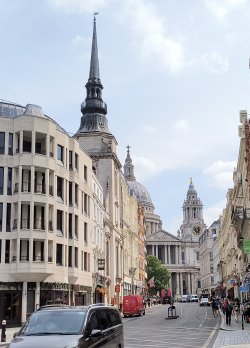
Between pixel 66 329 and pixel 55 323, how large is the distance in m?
0.47

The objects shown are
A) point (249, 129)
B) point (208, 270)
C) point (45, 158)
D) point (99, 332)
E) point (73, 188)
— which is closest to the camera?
point (99, 332)

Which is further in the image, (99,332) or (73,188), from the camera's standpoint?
(73,188)

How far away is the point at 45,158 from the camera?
154 feet

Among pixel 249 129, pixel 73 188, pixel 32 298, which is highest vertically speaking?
pixel 249 129

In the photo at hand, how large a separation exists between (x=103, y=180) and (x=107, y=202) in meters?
3.46

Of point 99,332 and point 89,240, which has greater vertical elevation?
point 89,240

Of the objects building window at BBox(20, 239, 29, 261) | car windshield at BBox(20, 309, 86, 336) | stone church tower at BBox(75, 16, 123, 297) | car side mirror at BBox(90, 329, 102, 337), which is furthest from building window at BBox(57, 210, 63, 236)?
car side mirror at BBox(90, 329, 102, 337)

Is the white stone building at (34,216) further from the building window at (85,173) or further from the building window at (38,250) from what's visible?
the building window at (85,173)

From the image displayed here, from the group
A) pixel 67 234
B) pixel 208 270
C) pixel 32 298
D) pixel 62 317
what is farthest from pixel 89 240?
pixel 208 270

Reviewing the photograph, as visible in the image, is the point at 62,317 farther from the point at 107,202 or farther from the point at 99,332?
the point at 107,202

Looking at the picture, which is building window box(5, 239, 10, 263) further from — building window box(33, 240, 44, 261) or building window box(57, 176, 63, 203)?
building window box(57, 176, 63, 203)

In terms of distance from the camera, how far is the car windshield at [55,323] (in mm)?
12695

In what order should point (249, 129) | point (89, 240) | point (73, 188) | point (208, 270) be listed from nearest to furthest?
point (249, 129) < point (73, 188) < point (89, 240) < point (208, 270)

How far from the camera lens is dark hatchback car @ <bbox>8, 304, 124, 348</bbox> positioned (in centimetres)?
1168
